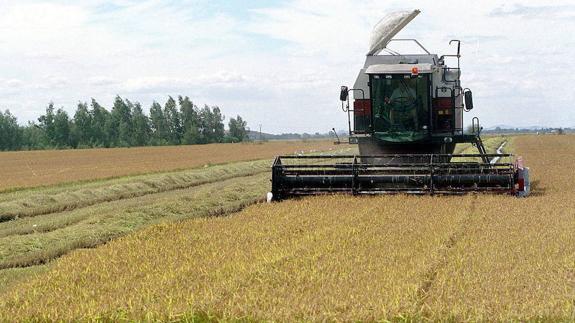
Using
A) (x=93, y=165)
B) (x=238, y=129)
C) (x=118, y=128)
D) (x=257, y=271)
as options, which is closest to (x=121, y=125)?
(x=118, y=128)

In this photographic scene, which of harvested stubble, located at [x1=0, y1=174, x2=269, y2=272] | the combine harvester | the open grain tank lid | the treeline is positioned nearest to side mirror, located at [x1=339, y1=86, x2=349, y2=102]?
the combine harvester

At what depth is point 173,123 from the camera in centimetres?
12025

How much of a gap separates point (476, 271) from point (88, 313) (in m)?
3.76

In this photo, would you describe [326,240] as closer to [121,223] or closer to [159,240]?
[159,240]

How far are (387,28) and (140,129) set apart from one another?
10149cm

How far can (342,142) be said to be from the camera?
18.0 m

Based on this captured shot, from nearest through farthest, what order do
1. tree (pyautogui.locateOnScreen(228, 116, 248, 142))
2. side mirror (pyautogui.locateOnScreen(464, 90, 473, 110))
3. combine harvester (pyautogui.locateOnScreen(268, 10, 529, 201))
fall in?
1. combine harvester (pyautogui.locateOnScreen(268, 10, 529, 201))
2. side mirror (pyautogui.locateOnScreen(464, 90, 473, 110))
3. tree (pyautogui.locateOnScreen(228, 116, 248, 142))

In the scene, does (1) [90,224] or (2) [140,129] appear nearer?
(1) [90,224]

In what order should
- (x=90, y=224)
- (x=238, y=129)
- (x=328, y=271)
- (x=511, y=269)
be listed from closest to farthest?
1. (x=511, y=269)
2. (x=328, y=271)
3. (x=90, y=224)
4. (x=238, y=129)

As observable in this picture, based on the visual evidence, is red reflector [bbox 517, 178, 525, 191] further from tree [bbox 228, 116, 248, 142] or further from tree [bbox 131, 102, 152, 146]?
tree [bbox 228, 116, 248, 142]

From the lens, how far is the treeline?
108 m

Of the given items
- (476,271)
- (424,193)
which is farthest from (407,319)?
(424,193)

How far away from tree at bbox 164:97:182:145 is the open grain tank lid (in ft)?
334

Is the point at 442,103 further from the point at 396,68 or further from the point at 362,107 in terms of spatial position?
the point at 362,107
